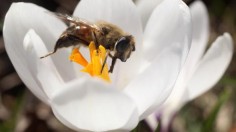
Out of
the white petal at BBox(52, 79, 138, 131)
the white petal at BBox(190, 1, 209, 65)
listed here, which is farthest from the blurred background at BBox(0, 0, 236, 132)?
the white petal at BBox(52, 79, 138, 131)

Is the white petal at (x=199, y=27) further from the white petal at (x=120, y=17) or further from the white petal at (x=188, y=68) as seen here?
the white petal at (x=120, y=17)

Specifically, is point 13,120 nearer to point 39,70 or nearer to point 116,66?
point 116,66

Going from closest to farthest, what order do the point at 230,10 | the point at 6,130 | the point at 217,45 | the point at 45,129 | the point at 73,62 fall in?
the point at 73,62
the point at 217,45
the point at 6,130
the point at 45,129
the point at 230,10

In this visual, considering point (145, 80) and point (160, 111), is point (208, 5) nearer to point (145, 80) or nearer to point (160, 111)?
point (160, 111)

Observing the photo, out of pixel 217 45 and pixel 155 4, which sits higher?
pixel 155 4

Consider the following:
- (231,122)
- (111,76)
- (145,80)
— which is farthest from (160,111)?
(231,122)

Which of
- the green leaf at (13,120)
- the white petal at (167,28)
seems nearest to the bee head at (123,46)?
the white petal at (167,28)

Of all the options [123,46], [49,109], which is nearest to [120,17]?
[123,46]

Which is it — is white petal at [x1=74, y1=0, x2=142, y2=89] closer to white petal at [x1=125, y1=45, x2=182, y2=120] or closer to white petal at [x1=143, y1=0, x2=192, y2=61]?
white petal at [x1=143, y1=0, x2=192, y2=61]
